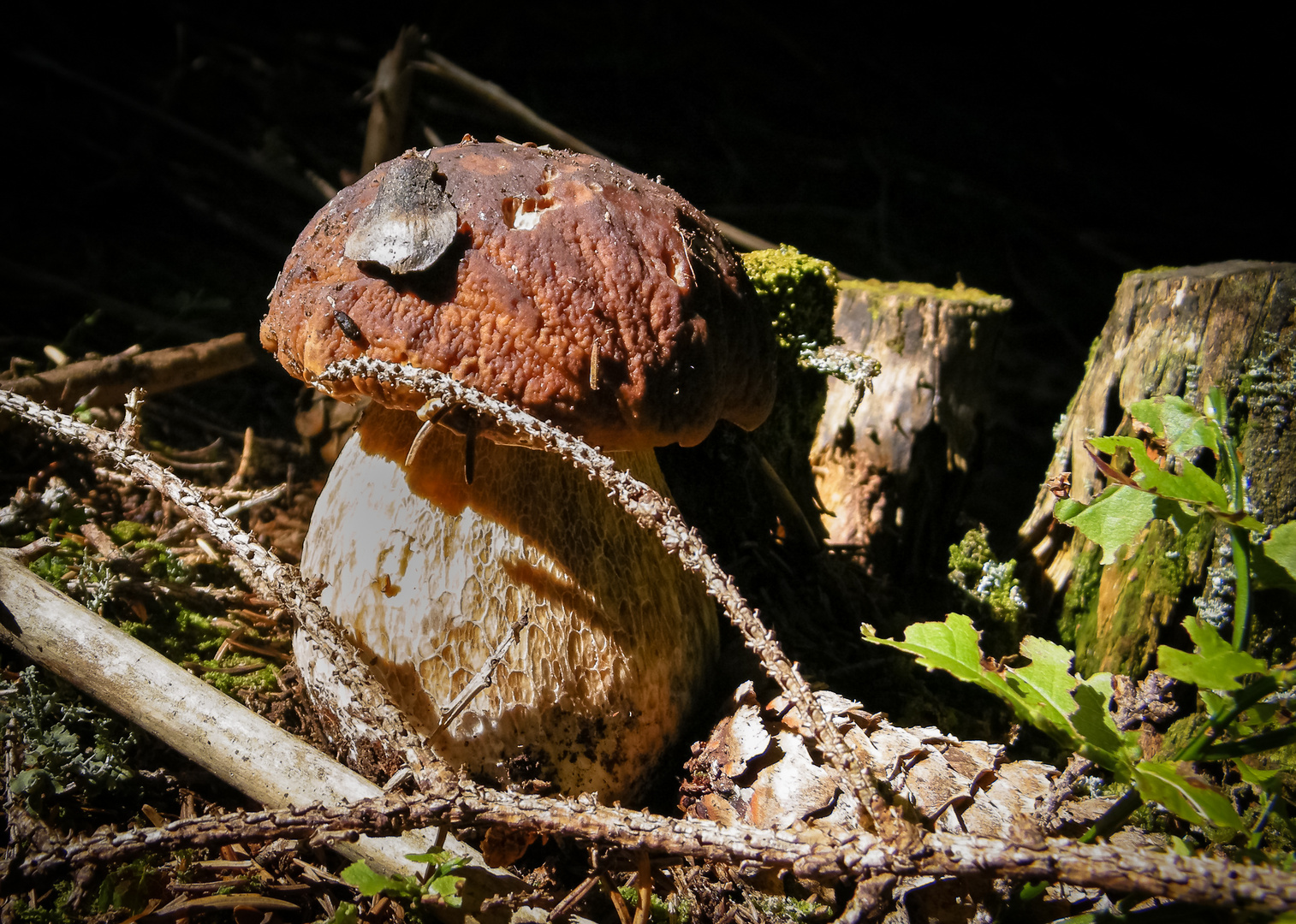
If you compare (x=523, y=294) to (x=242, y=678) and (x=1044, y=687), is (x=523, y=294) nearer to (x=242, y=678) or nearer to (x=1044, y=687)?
(x=1044, y=687)

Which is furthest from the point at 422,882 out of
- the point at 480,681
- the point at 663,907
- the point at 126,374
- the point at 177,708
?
the point at 126,374

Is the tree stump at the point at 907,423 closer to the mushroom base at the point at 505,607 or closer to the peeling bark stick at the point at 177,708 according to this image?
the mushroom base at the point at 505,607

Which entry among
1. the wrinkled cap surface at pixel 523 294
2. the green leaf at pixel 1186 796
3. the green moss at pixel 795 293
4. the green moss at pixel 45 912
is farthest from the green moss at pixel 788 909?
the green moss at pixel 795 293

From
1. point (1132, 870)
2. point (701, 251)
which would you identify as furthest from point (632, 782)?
Answer: point (701, 251)

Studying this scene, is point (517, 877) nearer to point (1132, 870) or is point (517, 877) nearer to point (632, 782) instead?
point (632, 782)

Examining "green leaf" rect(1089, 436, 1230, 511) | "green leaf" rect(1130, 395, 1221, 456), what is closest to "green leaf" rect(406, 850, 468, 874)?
"green leaf" rect(1089, 436, 1230, 511)

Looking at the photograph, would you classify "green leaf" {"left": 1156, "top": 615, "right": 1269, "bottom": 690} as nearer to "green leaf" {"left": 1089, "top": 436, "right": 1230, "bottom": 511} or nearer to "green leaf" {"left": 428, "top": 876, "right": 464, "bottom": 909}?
"green leaf" {"left": 1089, "top": 436, "right": 1230, "bottom": 511}
